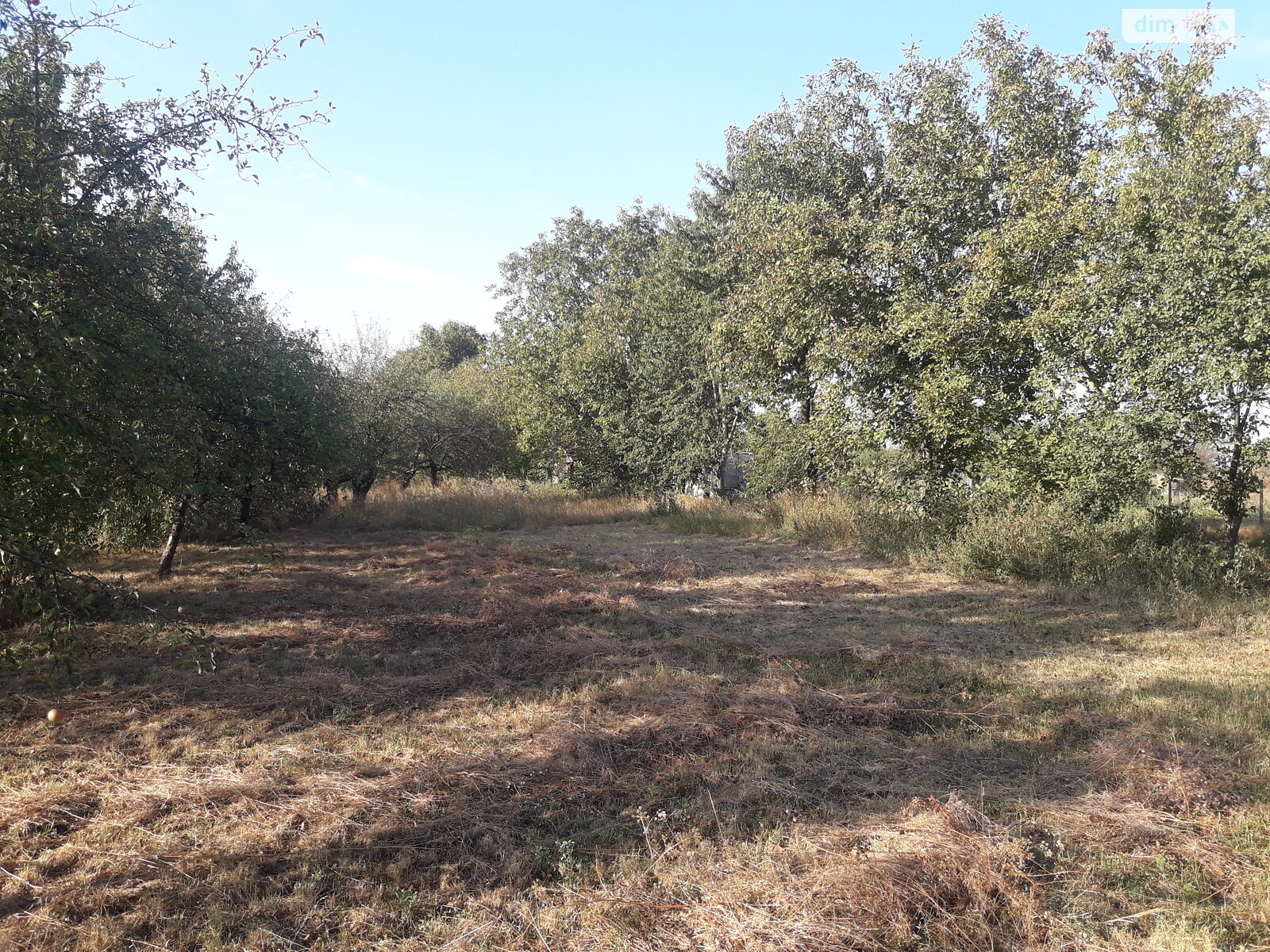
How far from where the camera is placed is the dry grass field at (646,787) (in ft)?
9.16

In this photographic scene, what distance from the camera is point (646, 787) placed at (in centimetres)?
393

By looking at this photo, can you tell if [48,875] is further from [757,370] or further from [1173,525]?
[757,370]

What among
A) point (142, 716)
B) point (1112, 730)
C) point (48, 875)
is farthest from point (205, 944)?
point (1112, 730)

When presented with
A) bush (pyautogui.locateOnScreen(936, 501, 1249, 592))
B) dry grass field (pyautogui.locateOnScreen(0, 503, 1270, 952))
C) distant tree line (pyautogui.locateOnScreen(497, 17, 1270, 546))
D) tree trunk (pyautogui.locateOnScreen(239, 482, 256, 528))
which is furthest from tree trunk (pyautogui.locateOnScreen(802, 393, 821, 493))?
tree trunk (pyautogui.locateOnScreen(239, 482, 256, 528))

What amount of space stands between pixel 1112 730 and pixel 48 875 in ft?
19.6

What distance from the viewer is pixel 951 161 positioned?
13.9 meters

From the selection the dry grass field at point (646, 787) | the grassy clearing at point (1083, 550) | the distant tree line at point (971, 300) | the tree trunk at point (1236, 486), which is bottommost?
the dry grass field at point (646, 787)

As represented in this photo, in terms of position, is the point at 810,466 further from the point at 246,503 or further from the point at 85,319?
the point at 85,319

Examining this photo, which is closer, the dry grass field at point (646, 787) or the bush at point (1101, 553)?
the dry grass field at point (646, 787)

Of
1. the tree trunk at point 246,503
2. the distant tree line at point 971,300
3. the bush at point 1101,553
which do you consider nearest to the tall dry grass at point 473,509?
the distant tree line at point 971,300

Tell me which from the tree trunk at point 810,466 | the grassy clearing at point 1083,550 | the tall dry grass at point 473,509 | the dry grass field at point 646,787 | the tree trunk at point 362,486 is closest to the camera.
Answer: the dry grass field at point 646,787

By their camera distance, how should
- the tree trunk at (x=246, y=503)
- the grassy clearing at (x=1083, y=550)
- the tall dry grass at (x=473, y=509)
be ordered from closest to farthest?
the grassy clearing at (x=1083, y=550), the tree trunk at (x=246, y=503), the tall dry grass at (x=473, y=509)

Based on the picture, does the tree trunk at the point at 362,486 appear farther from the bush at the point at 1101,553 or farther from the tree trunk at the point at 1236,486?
the tree trunk at the point at 1236,486

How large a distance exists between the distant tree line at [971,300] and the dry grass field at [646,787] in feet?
10.4
